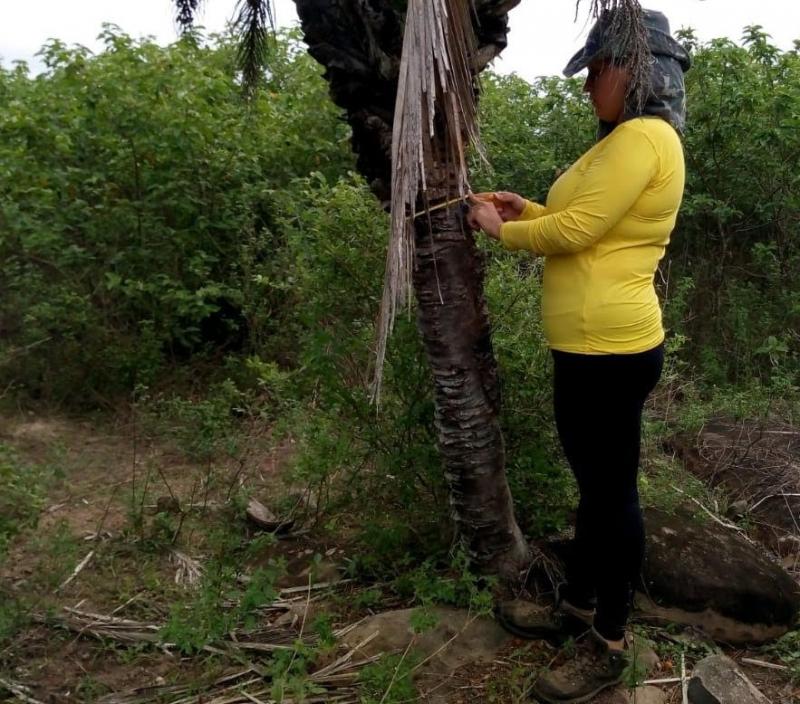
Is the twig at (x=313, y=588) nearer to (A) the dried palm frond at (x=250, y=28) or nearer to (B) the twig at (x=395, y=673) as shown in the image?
(B) the twig at (x=395, y=673)

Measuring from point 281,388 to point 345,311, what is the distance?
0.71m

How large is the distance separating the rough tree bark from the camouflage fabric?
0.49 m

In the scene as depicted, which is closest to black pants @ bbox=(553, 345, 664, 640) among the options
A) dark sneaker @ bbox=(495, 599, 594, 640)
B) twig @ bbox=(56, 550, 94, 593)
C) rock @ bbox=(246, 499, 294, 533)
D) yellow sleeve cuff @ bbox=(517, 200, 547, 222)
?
dark sneaker @ bbox=(495, 599, 594, 640)

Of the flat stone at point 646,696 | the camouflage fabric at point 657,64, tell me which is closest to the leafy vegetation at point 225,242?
the flat stone at point 646,696

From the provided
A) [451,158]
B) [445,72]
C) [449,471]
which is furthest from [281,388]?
[445,72]

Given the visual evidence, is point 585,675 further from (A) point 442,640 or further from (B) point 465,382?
(B) point 465,382

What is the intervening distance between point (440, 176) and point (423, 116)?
0.95 feet

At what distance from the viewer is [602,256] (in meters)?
2.69

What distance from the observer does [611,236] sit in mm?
2686

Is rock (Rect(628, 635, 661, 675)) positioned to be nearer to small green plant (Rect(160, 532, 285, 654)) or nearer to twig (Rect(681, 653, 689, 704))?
twig (Rect(681, 653, 689, 704))

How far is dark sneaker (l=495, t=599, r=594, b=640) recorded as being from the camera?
3205 mm

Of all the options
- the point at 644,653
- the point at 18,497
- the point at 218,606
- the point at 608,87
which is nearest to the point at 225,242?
the point at 18,497

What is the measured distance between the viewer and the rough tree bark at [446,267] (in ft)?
9.82

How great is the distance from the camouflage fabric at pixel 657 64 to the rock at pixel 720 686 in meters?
1.97
